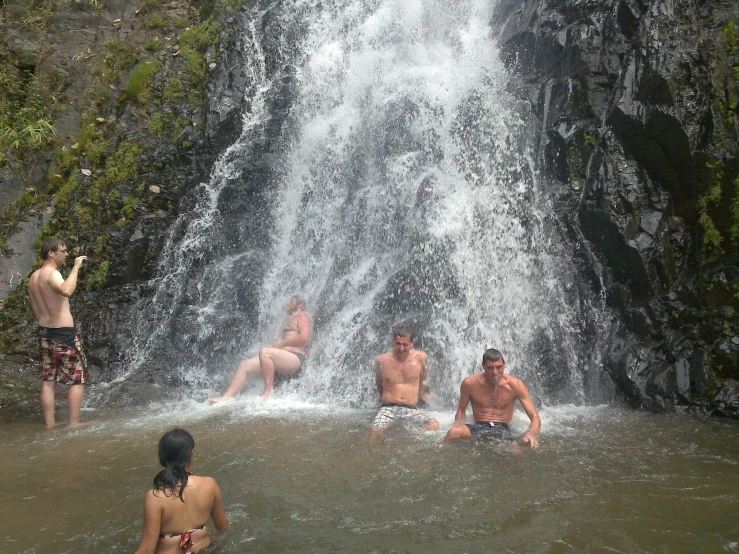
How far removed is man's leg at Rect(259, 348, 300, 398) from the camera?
23.9ft

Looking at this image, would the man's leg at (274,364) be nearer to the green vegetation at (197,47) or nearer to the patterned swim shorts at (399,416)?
Result: the patterned swim shorts at (399,416)

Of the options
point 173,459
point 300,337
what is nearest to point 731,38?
point 300,337

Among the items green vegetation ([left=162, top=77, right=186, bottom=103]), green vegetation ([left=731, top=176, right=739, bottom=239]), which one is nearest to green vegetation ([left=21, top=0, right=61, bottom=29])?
green vegetation ([left=162, top=77, right=186, bottom=103])

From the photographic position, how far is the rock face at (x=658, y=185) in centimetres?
660

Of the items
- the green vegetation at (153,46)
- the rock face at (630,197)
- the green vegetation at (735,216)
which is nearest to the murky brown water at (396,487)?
the rock face at (630,197)

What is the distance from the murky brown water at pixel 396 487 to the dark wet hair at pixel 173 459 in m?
0.67

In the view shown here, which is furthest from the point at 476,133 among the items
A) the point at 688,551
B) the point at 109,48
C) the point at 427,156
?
the point at 109,48

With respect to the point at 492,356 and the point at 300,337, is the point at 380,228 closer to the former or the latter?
the point at 300,337

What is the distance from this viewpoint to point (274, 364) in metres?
7.45

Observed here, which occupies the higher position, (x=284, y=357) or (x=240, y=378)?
(x=284, y=357)

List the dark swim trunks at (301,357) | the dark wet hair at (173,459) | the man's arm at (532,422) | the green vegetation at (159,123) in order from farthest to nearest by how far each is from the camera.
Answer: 1. the green vegetation at (159,123)
2. the dark swim trunks at (301,357)
3. the man's arm at (532,422)
4. the dark wet hair at (173,459)

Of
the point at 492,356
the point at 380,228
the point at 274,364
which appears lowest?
the point at 274,364

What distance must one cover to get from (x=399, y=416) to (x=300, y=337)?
2.38 metres

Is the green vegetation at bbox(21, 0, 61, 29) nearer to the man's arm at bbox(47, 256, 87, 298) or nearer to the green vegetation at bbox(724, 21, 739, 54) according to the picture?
the man's arm at bbox(47, 256, 87, 298)
